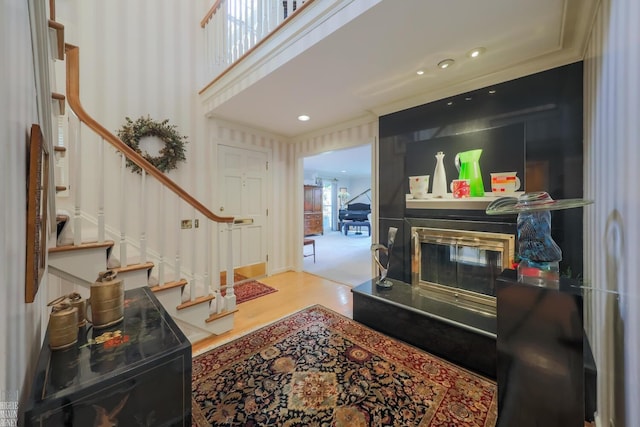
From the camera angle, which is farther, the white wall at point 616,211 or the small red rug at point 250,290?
the small red rug at point 250,290

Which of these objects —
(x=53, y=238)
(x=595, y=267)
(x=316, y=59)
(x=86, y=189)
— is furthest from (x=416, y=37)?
(x=86, y=189)

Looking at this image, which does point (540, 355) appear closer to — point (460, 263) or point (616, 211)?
point (616, 211)

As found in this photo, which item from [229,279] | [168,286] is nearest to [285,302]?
[229,279]

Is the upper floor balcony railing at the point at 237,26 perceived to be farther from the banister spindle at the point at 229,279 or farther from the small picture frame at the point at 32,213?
the small picture frame at the point at 32,213

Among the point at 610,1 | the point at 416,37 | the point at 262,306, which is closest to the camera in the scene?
the point at 610,1

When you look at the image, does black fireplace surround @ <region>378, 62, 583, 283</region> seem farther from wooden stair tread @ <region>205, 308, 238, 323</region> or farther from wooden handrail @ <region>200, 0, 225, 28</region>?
wooden handrail @ <region>200, 0, 225, 28</region>

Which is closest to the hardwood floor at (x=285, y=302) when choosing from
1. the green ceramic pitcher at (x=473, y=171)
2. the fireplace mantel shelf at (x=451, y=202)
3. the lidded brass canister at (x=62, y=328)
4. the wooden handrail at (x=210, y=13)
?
the lidded brass canister at (x=62, y=328)

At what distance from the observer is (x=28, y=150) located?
2.64 feet

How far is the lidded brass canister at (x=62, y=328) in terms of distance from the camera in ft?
3.16

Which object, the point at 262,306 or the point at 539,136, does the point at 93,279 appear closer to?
the point at 262,306

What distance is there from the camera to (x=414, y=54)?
2.04 meters

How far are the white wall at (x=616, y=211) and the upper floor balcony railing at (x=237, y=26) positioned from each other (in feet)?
6.49

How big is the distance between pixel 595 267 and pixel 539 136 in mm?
1163

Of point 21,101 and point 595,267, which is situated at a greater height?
point 21,101
